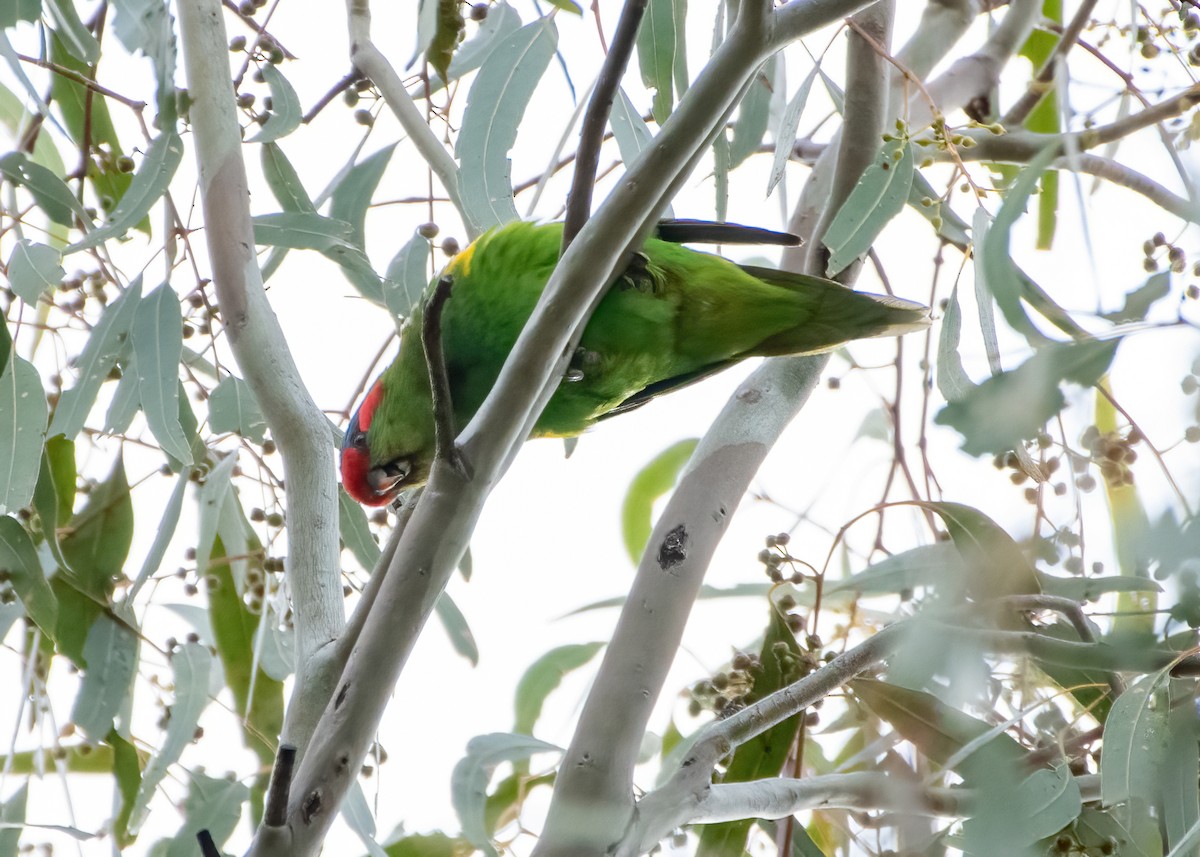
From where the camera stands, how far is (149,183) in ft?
6.77

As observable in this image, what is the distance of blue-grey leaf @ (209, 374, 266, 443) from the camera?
2391 mm

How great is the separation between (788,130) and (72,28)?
1.28 meters

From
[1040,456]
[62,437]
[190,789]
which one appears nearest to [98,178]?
[62,437]

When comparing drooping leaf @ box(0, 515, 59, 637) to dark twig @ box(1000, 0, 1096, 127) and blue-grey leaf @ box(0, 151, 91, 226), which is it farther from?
dark twig @ box(1000, 0, 1096, 127)

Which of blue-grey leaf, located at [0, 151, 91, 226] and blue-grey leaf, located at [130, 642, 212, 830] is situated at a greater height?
blue-grey leaf, located at [0, 151, 91, 226]

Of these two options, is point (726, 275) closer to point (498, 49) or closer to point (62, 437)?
point (498, 49)

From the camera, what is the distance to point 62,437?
2400mm

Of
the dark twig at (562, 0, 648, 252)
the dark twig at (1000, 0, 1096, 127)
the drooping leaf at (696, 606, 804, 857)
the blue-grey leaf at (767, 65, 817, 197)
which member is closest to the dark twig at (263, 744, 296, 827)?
the dark twig at (562, 0, 648, 252)

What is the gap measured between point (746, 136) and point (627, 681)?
3.82 ft

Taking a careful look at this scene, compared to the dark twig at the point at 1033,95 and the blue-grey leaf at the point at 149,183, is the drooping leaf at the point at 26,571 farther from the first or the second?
the dark twig at the point at 1033,95

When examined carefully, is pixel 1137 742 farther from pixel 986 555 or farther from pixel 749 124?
pixel 749 124

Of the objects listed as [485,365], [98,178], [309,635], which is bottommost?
[309,635]

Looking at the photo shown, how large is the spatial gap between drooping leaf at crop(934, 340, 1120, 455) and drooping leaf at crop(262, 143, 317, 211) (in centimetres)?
178

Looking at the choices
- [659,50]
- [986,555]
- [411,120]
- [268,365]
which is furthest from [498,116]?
[986,555]
